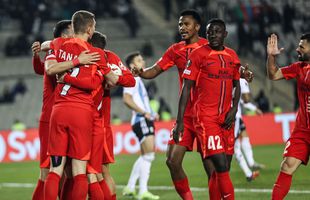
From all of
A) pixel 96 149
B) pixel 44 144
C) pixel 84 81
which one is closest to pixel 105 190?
pixel 96 149

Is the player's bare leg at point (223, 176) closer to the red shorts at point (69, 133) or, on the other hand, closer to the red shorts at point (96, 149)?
the red shorts at point (96, 149)

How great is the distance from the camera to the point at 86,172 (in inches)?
306

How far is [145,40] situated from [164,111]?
5717 mm

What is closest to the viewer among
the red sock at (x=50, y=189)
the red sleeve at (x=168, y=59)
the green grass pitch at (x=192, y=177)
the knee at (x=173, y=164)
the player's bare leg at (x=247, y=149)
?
the red sock at (x=50, y=189)

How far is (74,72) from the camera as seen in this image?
7535mm

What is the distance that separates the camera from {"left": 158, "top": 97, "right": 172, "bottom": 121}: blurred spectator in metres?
24.3

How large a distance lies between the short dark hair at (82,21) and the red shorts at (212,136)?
1825mm

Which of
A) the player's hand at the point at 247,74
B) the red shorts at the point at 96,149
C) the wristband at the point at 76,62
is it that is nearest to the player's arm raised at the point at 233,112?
the player's hand at the point at 247,74

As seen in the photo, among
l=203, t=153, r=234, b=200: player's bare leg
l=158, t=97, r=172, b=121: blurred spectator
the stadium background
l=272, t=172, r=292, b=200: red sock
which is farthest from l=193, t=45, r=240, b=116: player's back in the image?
l=158, t=97, r=172, b=121: blurred spectator

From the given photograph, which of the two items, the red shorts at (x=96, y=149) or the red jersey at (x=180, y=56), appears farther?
the red jersey at (x=180, y=56)

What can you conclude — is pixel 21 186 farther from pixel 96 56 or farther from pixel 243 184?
pixel 96 56

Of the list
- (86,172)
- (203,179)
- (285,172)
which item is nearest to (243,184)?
(203,179)

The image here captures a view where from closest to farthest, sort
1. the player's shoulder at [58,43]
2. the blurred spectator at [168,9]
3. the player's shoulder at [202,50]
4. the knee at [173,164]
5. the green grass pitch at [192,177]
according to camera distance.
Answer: the player's shoulder at [58,43] → the player's shoulder at [202,50] → the knee at [173,164] → the green grass pitch at [192,177] → the blurred spectator at [168,9]

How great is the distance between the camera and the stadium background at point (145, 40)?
2089 cm
